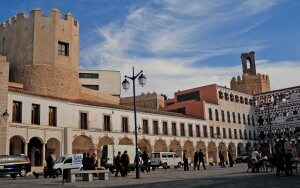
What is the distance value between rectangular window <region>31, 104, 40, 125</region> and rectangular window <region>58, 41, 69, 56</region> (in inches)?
419

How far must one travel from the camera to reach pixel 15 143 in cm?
3275

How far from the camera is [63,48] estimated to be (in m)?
42.4

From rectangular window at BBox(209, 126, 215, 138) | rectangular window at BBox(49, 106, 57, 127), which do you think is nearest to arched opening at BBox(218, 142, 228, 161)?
rectangular window at BBox(209, 126, 215, 138)

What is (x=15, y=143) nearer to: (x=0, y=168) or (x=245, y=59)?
(x=0, y=168)

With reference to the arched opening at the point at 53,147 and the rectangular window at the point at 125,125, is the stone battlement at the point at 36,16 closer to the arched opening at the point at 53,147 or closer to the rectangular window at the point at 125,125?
the rectangular window at the point at 125,125

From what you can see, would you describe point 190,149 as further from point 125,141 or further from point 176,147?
point 125,141

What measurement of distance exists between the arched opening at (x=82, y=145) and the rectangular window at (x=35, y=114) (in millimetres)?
5257

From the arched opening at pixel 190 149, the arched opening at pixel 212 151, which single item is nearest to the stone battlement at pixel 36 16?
the arched opening at pixel 190 149

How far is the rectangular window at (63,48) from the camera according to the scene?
137 ft

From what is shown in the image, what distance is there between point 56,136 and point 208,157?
27.1 metres

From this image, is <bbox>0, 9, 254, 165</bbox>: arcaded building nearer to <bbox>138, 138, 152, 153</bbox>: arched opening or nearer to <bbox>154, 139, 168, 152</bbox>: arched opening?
<bbox>154, 139, 168, 152</bbox>: arched opening

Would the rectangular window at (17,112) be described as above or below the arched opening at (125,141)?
above

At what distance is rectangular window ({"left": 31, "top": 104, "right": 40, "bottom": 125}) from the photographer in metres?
32.5

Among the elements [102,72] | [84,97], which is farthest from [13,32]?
[102,72]
